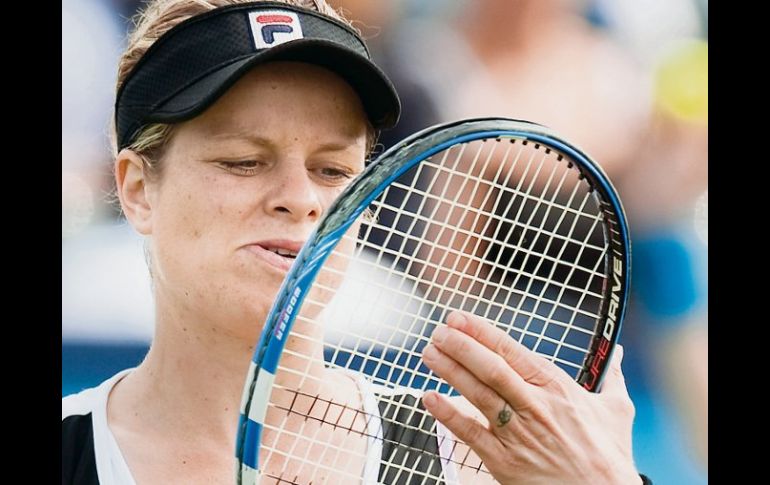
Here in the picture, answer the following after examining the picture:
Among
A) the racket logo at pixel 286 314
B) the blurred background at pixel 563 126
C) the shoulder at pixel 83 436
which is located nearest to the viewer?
the racket logo at pixel 286 314

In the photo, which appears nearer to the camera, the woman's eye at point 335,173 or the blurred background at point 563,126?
the woman's eye at point 335,173

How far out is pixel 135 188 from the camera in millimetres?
1217

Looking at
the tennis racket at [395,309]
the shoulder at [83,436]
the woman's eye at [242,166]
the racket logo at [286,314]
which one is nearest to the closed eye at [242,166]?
the woman's eye at [242,166]

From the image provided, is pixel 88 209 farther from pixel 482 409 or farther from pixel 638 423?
pixel 638 423

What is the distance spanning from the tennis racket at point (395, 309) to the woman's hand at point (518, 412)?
78 mm

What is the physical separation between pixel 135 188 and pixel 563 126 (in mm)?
917

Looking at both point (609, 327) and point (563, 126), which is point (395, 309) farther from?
point (563, 126)

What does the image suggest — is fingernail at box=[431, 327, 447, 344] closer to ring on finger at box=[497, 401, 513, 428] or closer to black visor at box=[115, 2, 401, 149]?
ring on finger at box=[497, 401, 513, 428]

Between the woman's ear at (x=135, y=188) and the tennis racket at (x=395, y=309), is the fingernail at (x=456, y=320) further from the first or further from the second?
the woman's ear at (x=135, y=188)

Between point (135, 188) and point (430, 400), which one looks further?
point (135, 188)

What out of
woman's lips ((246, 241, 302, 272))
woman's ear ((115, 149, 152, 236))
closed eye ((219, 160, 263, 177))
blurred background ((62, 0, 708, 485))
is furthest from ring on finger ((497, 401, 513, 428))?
blurred background ((62, 0, 708, 485))

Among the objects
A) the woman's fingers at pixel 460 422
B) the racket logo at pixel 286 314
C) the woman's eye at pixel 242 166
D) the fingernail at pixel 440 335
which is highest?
the woman's eye at pixel 242 166

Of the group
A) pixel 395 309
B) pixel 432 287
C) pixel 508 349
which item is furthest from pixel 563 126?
pixel 508 349

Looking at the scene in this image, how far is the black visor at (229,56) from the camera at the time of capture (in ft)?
3.47
